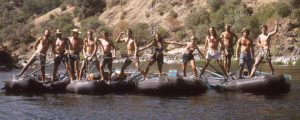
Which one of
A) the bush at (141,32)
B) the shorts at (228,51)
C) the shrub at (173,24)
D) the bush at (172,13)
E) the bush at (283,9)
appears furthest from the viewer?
the bush at (172,13)

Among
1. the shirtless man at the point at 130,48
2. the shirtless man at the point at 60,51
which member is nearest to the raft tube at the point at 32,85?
the shirtless man at the point at 60,51

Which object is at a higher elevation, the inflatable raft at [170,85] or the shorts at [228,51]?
the shorts at [228,51]

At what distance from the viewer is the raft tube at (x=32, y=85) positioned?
14812 mm

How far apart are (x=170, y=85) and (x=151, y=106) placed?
194 cm

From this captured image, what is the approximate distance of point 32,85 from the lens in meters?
14.9

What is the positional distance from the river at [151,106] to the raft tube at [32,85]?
38 centimetres

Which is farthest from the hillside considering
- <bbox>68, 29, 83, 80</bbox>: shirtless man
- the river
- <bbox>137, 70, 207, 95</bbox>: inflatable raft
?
<bbox>68, 29, 83, 80</bbox>: shirtless man

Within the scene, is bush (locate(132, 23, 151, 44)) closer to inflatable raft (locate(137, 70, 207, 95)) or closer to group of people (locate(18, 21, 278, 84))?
group of people (locate(18, 21, 278, 84))

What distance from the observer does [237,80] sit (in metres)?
14.6

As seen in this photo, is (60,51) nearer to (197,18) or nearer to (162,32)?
(197,18)

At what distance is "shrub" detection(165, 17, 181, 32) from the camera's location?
63013 mm

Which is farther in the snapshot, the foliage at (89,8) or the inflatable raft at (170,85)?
the foliage at (89,8)

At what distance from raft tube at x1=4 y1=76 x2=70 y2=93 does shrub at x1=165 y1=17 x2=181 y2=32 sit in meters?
48.3

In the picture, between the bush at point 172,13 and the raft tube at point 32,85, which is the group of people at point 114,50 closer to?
the raft tube at point 32,85
